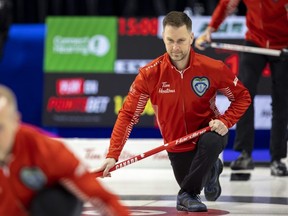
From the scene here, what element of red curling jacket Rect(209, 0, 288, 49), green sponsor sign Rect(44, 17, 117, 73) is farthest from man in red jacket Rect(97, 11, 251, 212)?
green sponsor sign Rect(44, 17, 117, 73)

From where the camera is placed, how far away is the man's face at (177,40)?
4.65 m

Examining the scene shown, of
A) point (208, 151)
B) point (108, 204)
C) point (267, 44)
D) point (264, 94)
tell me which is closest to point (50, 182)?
point (108, 204)

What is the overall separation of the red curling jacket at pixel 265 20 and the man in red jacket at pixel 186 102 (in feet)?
5.02

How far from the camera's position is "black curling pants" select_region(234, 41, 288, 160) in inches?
248

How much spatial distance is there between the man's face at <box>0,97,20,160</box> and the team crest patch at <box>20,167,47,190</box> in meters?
0.09

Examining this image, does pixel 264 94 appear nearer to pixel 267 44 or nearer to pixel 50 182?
pixel 267 44

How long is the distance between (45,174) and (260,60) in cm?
384

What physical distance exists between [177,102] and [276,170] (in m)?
2.02

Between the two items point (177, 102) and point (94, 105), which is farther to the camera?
point (94, 105)

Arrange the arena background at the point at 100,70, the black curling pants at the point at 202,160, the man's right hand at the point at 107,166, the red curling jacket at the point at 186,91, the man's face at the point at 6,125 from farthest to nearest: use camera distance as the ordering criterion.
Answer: the arena background at the point at 100,70 < the red curling jacket at the point at 186,91 < the black curling pants at the point at 202,160 < the man's right hand at the point at 107,166 < the man's face at the point at 6,125

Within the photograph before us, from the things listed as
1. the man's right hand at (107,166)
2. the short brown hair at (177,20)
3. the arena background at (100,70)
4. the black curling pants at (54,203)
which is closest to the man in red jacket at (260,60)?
the arena background at (100,70)

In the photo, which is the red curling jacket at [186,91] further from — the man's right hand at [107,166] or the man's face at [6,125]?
the man's face at [6,125]

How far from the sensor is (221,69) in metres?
4.81

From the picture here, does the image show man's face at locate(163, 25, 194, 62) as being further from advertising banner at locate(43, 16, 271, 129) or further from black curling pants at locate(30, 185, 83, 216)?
advertising banner at locate(43, 16, 271, 129)
